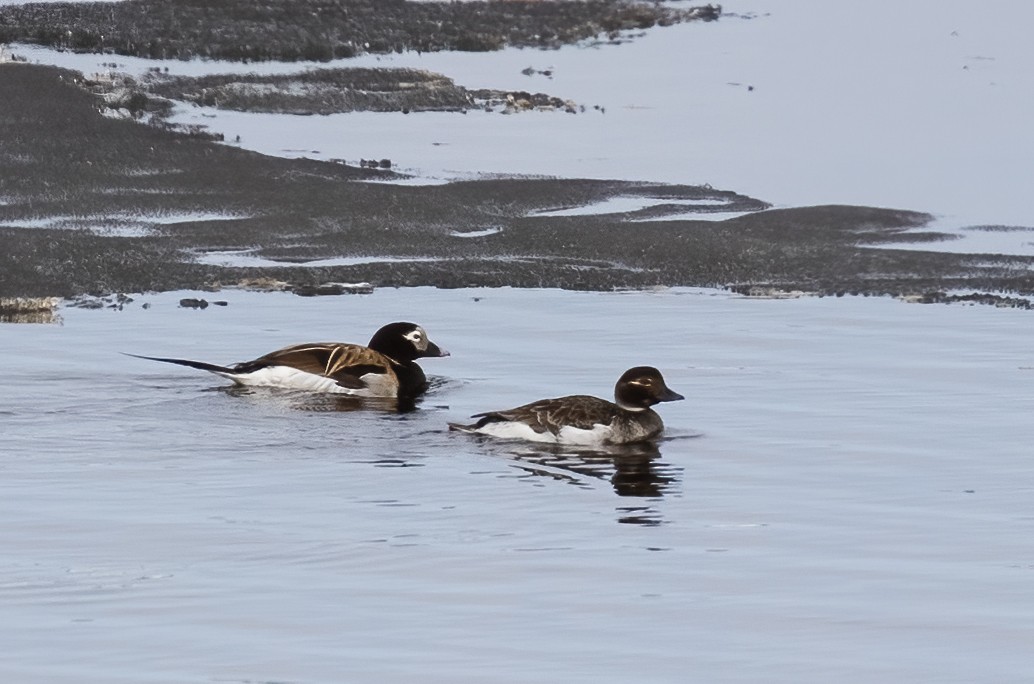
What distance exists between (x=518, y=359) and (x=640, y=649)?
6.66m

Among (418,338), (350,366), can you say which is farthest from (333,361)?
(418,338)

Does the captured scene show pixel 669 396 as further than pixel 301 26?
No

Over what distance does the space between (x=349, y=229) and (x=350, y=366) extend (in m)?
4.89

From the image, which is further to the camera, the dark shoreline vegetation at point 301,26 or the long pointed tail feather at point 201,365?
the dark shoreline vegetation at point 301,26

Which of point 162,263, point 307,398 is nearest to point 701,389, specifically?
point 307,398

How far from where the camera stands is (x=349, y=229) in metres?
17.5

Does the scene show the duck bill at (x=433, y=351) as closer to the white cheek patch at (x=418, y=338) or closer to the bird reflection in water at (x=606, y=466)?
the white cheek patch at (x=418, y=338)

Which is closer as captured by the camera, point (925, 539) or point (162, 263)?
point (925, 539)

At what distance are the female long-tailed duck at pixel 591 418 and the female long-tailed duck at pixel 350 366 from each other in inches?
55.2

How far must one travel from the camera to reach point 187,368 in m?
12.9

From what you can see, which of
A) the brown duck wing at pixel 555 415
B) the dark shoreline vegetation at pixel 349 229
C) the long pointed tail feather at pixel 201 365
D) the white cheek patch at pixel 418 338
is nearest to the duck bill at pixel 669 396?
the brown duck wing at pixel 555 415

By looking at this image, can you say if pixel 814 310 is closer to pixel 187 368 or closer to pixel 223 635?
pixel 187 368

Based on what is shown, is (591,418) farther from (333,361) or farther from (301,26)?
(301,26)

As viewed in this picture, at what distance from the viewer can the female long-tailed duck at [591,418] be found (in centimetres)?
1094
